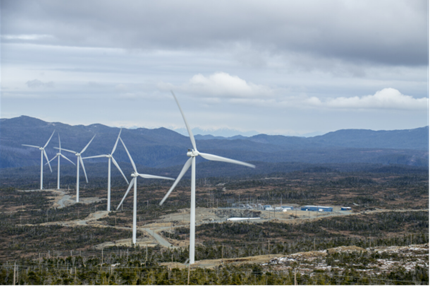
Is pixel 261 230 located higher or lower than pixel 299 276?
lower

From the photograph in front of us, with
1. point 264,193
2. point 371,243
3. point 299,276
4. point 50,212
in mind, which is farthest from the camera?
point 264,193

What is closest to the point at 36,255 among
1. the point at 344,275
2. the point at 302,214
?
the point at 344,275

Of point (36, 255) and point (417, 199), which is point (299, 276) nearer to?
point (36, 255)

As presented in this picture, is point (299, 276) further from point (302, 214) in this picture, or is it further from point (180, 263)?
point (302, 214)

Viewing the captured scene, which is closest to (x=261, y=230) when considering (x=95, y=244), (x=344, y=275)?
(x=95, y=244)

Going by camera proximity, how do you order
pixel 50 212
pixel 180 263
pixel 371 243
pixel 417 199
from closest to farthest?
pixel 180 263, pixel 371 243, pixel 50 212, pixel 417 199

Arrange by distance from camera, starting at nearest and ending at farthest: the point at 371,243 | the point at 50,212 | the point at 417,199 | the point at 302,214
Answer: the point at 371,243 → the point at 302,214 → the point at 50,212 → the point at 417,199

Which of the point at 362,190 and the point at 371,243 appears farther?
the point at 362,190

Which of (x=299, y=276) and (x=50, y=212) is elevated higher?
(x=299, y=276)

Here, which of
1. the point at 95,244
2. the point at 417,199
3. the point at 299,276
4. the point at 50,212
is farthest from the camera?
the point at 417,199
